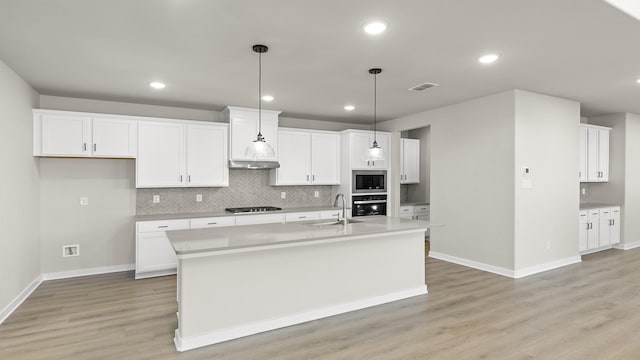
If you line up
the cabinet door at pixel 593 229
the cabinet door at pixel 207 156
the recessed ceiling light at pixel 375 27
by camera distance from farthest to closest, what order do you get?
the cabinet door at pixel 593 229, the cabinet door at pixel 207 156, the recessed ceiling light at pixel 375 27

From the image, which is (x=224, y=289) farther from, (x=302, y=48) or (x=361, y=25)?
(x=361, y=25)

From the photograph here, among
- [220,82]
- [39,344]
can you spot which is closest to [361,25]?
[220,82]

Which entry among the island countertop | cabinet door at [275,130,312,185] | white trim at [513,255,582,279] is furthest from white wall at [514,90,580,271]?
cabinet door at [275,130,312,185]

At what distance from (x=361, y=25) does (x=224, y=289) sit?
7.82 feet

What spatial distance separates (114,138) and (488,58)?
4.60 metres

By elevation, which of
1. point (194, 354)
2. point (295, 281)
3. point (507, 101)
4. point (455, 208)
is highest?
point (507, 101)

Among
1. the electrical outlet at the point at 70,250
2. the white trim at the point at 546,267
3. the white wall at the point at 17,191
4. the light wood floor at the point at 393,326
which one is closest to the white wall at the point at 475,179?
the white trim at the point at 546,267

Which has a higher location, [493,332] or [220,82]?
[220,82]

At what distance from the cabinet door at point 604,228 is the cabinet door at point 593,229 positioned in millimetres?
97

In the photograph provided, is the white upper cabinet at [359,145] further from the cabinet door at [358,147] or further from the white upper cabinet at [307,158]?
the white upper cabinet at [307,158]

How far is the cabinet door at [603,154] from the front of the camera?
6445mm

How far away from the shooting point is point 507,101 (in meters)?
4.71

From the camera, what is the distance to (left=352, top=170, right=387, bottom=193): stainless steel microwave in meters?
6.31

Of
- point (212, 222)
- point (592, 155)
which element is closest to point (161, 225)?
point (212, 222)
